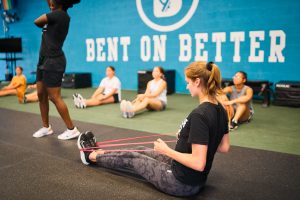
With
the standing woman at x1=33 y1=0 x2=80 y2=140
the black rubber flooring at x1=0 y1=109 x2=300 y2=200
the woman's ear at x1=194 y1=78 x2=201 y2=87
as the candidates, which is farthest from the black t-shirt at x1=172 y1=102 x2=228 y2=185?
the standing woman at x1=33 y1=0 x2=80 y2=140

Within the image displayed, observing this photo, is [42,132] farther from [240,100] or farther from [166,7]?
[166,7]

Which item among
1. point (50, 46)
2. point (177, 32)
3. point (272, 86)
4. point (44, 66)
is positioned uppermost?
point (177, 32)

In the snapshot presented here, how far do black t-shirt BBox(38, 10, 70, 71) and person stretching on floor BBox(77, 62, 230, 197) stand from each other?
4.29 ft

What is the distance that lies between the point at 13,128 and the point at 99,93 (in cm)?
188

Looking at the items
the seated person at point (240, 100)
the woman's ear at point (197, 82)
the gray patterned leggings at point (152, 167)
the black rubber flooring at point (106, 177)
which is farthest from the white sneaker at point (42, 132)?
the woman's ear at point (197, 82)

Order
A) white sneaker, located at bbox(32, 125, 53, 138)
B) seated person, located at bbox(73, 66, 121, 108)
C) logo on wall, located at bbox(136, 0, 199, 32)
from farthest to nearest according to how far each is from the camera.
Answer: logo on wall, located at bbox(136, 0, 199, 32), seated person, located at bbox(73, 66, 121, 108), white sneaker, located at bbox(32, 125, 53, 138)

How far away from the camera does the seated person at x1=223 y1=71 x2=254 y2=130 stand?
3699 millimetres

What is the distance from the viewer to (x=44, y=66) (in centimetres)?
285

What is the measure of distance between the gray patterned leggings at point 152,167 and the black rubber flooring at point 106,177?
9 centimetres

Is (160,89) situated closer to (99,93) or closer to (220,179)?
(99,93)

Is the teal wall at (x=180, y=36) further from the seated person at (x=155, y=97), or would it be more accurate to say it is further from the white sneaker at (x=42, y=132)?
the white sneaker at (x=42, y=132)

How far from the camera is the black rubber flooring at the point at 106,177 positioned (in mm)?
1942

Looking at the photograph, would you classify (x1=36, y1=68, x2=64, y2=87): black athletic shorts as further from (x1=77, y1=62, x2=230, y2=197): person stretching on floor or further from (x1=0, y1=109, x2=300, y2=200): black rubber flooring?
(x1=77, y1=62, x2=230, y2=197): person stretching on floor

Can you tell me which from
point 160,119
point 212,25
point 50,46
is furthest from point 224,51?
point 50,46
